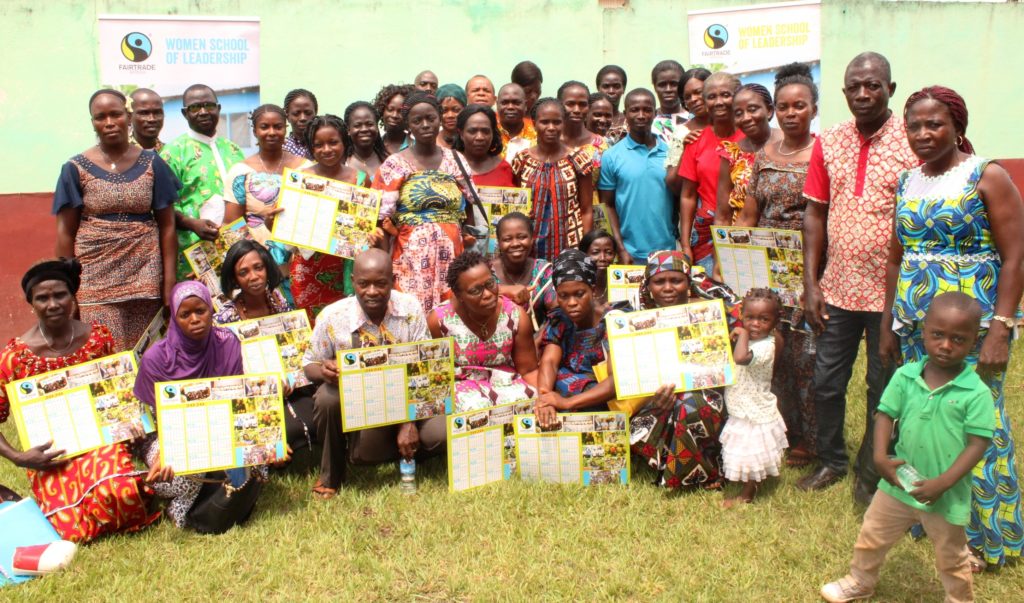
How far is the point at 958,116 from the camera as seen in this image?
13.2ft

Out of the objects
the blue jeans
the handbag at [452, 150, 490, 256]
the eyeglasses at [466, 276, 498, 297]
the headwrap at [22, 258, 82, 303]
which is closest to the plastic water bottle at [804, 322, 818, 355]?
the blue jeans

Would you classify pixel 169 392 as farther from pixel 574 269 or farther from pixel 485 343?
pixel 574 269

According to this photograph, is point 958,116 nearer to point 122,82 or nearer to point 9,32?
point 122,82

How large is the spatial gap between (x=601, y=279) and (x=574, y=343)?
24.2 inches

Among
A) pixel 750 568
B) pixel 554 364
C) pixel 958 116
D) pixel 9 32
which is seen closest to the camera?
pixel 958 116

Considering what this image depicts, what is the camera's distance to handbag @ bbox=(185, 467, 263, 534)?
4.75 m

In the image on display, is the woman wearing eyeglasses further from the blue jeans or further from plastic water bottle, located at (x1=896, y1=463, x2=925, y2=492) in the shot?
plastic water bottle, located at (x1=896, y1=463, x2=925, y2=492)

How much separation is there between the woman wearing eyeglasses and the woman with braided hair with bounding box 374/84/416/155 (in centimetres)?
215

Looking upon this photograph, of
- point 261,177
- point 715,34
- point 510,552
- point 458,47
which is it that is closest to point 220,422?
point 510,552

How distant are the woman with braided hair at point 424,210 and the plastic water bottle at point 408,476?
1071 mm

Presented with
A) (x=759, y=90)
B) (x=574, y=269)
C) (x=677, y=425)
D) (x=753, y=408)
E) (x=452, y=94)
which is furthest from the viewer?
(x=452, y=94)

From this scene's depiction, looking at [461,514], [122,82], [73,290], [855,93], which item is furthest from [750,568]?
[122,82]

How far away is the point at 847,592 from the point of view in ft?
13.3

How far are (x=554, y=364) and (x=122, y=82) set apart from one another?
186 inches
